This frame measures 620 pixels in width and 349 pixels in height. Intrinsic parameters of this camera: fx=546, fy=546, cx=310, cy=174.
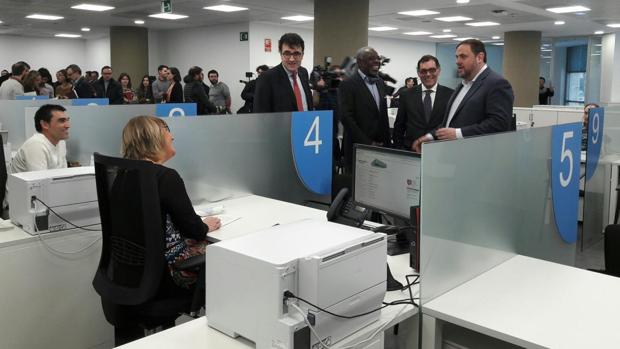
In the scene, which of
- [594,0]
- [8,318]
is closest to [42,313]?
[8,318]

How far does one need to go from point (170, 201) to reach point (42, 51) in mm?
16905

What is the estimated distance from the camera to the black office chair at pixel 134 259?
2045 mm

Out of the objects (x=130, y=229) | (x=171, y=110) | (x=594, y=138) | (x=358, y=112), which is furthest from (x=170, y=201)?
(x=594, y=138)

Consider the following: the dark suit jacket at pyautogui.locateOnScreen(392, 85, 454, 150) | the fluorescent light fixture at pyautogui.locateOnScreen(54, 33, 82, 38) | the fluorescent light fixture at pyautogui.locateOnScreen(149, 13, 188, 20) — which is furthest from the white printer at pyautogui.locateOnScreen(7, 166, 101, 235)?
the fluorescent light fixture at pyautogui.locateOnScreen(54, 33, 82, 38)

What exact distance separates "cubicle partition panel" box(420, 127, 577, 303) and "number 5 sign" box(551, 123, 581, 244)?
6 cm

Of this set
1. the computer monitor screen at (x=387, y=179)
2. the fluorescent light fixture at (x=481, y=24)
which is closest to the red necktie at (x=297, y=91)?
the computer monitor screen at (x=387, y=179)

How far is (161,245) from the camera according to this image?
2092 mm

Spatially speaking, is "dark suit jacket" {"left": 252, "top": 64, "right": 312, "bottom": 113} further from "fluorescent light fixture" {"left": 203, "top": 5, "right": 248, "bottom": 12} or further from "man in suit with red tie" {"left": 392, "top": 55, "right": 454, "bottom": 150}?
"fluorescent light fixture" {"left": 203, "top": 5, "right": 248, "bottom": 12}

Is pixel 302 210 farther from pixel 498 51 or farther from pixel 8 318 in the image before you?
pixel 498 51

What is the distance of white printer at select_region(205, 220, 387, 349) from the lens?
4.52ft

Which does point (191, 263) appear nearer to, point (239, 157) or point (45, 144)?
point (239, 157)

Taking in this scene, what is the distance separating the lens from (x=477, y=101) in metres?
3.30

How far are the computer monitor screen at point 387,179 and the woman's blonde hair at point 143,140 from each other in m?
0.94

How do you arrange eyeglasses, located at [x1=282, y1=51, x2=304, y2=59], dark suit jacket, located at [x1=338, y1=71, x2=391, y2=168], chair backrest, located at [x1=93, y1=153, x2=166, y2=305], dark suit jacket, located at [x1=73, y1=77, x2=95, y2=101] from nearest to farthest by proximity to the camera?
1. chair backrest, located at [x1=93, y1=153, x2=166, y2=305]
2. eyeglasses, located at [x1=282, y1=51, x2=304, y2=59]
3. dark suit jacket, located at [x1=338, y1=71, x2=391, y2=168]
4. dark suit jacket, located at [x1=73, y1=77, x2=95, y2=101]
